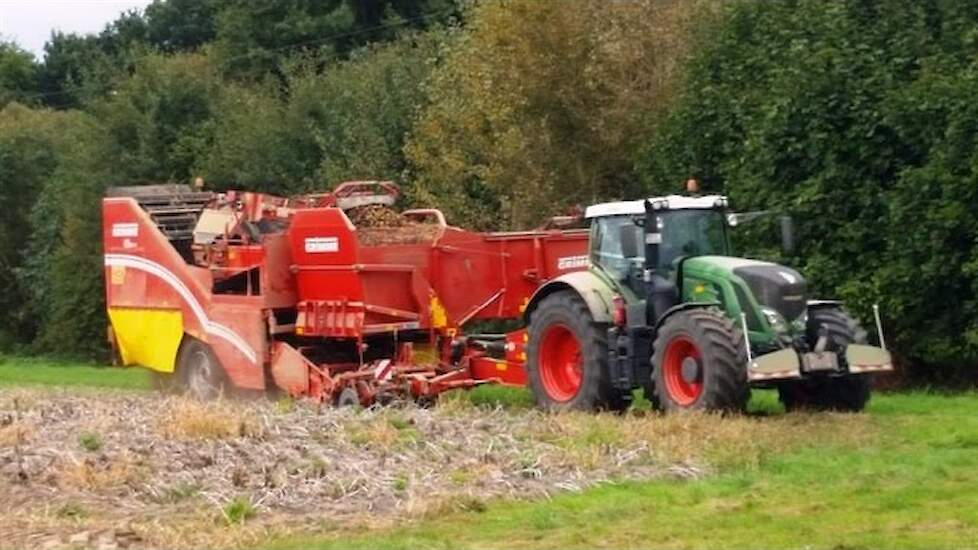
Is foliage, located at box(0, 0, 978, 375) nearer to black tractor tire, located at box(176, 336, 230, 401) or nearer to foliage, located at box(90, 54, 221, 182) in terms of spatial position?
foliage, located at box(90, 54, 221, 182)

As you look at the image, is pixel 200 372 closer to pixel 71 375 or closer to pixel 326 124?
pixel 71 375

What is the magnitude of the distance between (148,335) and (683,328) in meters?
8.97

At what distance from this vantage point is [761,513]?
11.5 meters

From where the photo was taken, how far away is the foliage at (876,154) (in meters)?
21.3

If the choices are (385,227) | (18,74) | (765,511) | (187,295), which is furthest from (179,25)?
(765,511)

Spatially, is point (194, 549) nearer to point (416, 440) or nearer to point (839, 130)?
point (416, 440)

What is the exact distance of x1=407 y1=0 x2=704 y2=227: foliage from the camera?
2773 centimetres

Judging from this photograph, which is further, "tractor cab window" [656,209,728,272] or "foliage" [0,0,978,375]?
"foliage" [0,0,978,375]

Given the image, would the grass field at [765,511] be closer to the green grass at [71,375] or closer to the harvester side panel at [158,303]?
the harvester side panel at [158,303]

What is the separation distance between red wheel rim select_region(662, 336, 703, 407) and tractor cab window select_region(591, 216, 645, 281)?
1314mm

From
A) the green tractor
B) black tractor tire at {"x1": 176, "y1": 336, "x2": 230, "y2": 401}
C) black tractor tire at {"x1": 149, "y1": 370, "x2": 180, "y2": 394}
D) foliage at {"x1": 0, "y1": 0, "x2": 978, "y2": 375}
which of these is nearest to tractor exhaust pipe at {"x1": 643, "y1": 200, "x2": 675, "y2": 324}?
the green tractor

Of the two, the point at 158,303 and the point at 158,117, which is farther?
the point at 158,117

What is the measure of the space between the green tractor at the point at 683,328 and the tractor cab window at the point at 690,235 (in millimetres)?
11

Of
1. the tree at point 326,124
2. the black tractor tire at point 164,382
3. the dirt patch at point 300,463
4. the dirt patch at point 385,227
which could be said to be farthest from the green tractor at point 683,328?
the tree at point 326,124
